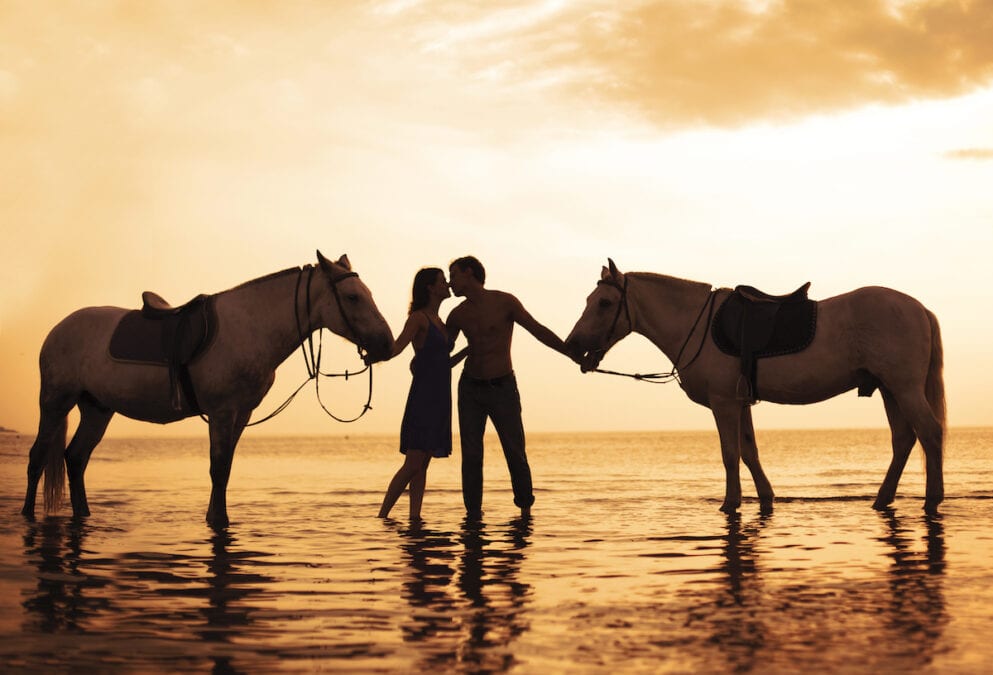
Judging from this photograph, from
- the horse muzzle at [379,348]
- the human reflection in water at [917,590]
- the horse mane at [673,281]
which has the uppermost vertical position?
the horse mane at [673,281]

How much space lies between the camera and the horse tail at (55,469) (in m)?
11.7

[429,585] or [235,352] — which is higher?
[235,352]

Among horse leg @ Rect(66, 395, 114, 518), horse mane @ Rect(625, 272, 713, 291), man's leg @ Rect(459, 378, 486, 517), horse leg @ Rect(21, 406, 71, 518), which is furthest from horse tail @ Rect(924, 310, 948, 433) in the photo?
horse leg @ Rect(21, 406, 71, 518)

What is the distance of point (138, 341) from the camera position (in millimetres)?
10875

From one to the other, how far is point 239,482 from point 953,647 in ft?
57.6

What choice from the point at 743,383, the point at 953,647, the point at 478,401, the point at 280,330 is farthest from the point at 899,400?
the point at 953,647

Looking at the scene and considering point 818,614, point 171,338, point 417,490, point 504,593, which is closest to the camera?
point 818,614

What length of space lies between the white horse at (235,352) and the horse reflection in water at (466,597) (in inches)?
79.7

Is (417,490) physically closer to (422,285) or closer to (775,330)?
(422,285)

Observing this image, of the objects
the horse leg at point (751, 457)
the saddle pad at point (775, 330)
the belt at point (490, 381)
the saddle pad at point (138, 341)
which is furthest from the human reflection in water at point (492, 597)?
the saddle pad at point (138, 341)

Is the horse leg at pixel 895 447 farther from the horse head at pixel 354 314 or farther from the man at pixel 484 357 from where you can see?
the horse head at pixel 354 314

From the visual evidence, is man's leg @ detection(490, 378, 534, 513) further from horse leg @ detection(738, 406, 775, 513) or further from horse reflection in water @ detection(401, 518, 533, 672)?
horse leg @ detection(738, 406, 775, 513)

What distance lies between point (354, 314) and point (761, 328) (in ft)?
13.4

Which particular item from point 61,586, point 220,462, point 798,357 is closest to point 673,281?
point 798,357
